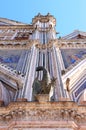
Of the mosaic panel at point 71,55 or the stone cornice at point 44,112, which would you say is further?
the mosaic panel at point 71,55

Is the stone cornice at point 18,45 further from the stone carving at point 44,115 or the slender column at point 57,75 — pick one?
the stone carving at point 44,115

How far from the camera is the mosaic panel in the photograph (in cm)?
1426

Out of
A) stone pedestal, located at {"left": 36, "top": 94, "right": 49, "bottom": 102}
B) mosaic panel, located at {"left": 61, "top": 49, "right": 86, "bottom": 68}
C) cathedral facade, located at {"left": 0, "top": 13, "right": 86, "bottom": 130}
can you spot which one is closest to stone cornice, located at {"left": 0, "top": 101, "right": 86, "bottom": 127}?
cathedral facade, located at {"left": 0, "top": 13, "right": 86, "bottom": 130}

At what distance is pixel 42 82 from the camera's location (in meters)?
8.33

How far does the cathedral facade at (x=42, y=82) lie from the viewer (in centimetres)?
754

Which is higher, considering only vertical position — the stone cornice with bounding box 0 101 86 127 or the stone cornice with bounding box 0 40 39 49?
the stone cornice with bounding box 0 40 39 49

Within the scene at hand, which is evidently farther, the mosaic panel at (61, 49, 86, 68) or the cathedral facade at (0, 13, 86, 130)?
the mosaic panel at (61, 49, 86, 68)

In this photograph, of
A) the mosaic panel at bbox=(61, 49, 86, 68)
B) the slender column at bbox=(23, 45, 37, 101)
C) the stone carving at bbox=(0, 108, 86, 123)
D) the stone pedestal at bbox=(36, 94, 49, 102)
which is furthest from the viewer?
the mosaic panel at bbox=(61, 49, 86, 68)

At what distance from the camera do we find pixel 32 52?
47.7 ft

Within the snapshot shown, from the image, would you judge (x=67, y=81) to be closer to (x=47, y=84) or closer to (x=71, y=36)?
(x=47, y=84)

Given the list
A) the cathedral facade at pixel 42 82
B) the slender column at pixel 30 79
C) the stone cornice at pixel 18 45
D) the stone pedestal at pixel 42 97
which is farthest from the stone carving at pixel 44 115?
the stone cornice at pixel 18 45

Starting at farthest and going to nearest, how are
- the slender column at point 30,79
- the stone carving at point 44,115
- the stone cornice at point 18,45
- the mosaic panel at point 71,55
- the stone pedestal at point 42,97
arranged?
the stone cornice at point 18,45, the mosaic panel at point 71,55, the slender column at point 30,79, the stone pedestal at point 42,97, the stone carving at point 44,115

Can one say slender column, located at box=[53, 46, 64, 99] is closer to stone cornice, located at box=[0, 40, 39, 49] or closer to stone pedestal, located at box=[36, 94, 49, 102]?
stone pedestal, located at box=[36, 94, 49, 102]

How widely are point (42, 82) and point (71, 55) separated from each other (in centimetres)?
724
